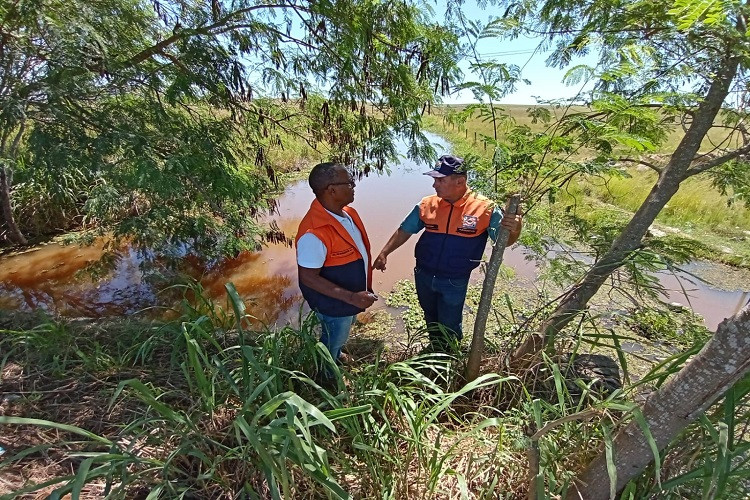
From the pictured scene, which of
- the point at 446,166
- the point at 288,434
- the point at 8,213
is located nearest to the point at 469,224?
the point at 446,166

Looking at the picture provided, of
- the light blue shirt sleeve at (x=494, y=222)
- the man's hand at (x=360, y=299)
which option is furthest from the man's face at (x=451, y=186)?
the man's hand at (x=360, y=299)

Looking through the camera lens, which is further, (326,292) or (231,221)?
(231,221)

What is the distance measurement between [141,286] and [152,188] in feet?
11.8

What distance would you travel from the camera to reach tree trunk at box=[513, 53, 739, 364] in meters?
1.93

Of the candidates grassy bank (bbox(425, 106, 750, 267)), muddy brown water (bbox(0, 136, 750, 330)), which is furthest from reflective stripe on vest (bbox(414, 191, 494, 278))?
grassy bank (bbox(425, 106, 750, 267))

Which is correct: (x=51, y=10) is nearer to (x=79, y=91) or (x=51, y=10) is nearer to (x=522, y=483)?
(x=79, y=91)

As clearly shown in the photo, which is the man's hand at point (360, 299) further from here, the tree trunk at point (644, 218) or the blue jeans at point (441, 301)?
the tree trunk at point (644, 218)

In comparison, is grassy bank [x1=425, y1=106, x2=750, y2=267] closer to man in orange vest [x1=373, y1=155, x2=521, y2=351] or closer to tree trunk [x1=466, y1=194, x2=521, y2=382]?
man in orange vest [x1=373, y1=155, x2=521, y2=351]

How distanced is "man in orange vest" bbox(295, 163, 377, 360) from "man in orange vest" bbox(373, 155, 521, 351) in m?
0.43

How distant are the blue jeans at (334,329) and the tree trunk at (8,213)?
5776mm

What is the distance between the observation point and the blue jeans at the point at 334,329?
8.57 feet

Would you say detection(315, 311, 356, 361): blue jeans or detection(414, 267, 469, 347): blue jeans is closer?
detection(315, 311, 356, 361): blue jeans

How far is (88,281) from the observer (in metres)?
5.90

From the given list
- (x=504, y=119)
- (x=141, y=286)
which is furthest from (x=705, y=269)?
(x=141, y=286)
